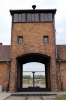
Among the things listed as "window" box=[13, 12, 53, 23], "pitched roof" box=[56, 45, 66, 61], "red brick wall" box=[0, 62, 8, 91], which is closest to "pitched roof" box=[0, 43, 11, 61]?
"red brick wall" box=[0, 62, 8, 91]

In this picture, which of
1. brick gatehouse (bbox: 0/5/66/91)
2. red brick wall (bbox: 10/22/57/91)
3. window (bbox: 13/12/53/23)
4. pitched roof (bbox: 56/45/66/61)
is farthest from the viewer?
pitched roof (bbox: 56/45/66/61)

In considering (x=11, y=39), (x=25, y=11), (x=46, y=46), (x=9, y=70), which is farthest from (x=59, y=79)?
(x=25, y=11)

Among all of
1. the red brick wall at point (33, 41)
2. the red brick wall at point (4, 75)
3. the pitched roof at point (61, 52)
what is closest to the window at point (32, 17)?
the red brick wall at point (33, 41)

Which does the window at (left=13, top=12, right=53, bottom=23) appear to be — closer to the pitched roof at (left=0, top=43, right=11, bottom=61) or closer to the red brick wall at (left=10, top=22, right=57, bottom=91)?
the red brick wall at (left=10, top=22, right=57, bottom=91)

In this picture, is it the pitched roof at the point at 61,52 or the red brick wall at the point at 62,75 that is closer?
the red brick wall at the point at 62,75

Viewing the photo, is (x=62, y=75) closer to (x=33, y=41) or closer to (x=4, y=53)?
(x=33, y=41)

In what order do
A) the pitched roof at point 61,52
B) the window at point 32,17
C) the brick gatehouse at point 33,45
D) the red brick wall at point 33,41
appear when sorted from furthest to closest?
the pitched roof at point 61,52 < the window at point 32,17 < the red brick wall at point 33,41 < the brick gatehouse at point 33,45

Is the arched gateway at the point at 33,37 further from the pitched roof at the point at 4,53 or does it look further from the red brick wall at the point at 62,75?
the pitched roof at the point at 4,53

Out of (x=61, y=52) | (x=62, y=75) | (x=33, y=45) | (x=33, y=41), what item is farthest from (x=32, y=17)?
(x=62, y=75)

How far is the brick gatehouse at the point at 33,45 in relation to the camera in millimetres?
20672

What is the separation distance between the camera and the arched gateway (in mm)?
20797

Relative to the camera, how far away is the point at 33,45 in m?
21.0

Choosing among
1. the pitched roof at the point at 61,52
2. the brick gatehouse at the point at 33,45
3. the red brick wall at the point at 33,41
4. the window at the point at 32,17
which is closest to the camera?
the brick gatehouse at the point at 33,45

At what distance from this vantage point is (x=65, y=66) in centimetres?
2128
